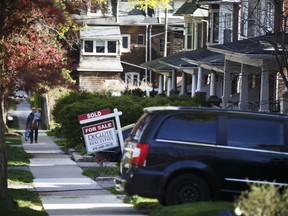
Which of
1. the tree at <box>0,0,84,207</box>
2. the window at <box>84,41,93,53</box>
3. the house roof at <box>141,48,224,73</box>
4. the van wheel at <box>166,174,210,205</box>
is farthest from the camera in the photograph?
the window at <box>84,41,93,53</box>

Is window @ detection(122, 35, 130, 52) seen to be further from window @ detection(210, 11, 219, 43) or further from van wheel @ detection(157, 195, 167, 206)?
van wheel @ detection(157, 195, 167, 206)

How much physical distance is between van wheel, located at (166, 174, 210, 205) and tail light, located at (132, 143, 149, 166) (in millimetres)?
579

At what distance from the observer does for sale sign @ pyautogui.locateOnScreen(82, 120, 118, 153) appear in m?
23.3

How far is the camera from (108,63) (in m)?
70.5

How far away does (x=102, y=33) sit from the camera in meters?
70.8

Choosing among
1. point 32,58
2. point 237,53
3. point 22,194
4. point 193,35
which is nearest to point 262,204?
point 22,194

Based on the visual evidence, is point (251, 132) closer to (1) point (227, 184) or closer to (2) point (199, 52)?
(1) point (227, 184)

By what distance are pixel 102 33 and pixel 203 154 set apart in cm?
5659

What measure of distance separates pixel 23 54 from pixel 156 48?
41369mm

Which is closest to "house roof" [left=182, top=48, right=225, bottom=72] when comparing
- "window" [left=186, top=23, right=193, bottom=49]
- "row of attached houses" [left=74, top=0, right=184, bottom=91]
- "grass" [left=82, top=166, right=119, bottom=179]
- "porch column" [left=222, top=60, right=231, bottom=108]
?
"porch column" [left=222, top=60, right=231, bottom=108]

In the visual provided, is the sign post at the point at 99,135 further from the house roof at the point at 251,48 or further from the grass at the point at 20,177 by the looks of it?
the house roof at the point at 251,48

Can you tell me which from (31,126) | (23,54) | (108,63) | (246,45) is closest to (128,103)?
(23,54)

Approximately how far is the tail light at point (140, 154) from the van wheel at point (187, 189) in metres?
0.58

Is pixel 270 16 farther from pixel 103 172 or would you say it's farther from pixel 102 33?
pixel 102 33
